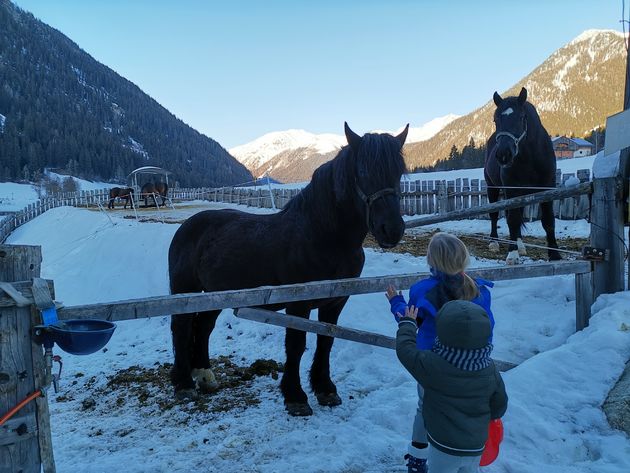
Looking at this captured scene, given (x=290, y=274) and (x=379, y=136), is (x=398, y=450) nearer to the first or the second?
(x=290, y=274)

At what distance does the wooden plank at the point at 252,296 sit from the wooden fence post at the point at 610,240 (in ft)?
2.19

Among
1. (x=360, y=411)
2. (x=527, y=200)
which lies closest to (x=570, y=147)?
(x=527, y=200)

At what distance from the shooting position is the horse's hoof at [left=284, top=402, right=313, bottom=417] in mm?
3617

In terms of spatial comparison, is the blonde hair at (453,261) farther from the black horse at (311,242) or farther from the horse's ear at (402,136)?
the horse's ear at (402,136)

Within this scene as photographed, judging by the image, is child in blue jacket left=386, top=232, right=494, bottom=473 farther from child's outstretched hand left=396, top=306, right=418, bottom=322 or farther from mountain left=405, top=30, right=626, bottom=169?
mountain left=405, top=30, right=626, bottom=169

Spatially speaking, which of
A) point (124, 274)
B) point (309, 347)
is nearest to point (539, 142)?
point (309, 347)

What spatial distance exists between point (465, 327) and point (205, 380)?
3.36 m

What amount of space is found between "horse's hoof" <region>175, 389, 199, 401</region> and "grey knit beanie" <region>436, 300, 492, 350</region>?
10.3 feet

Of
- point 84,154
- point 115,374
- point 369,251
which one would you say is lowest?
point 115,374

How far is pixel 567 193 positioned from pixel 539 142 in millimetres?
1769

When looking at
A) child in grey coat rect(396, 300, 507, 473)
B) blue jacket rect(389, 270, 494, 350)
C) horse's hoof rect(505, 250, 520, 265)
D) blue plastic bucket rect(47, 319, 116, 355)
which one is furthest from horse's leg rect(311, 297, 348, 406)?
horse's hoof rect(505, 250, 520, 265)

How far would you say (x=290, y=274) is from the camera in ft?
11.9

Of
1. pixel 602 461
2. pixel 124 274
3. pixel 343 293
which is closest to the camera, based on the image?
pixel 602 461

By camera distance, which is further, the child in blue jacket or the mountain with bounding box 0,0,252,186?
the mountain with bounding box 0,0,252,186
